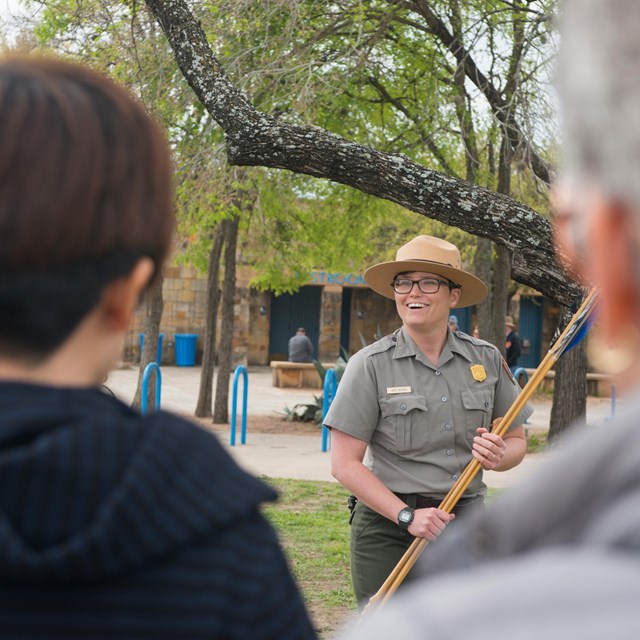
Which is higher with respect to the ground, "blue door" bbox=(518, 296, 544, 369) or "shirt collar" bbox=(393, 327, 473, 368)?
"blue door" bbox=(518, 296, 544, 369)

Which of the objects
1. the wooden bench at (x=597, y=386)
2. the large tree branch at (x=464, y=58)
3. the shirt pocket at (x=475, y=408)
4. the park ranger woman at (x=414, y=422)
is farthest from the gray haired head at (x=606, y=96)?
the wooden bench at (x=597, y=386)

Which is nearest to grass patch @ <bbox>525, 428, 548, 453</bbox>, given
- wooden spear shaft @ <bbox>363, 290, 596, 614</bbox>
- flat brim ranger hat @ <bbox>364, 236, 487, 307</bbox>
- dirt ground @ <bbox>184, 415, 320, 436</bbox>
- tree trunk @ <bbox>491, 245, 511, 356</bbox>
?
tree trunk @ <bbox>491, 245, 511, 356</bbox>

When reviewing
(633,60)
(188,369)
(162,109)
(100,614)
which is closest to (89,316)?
(100,614)

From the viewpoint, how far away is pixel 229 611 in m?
1.06

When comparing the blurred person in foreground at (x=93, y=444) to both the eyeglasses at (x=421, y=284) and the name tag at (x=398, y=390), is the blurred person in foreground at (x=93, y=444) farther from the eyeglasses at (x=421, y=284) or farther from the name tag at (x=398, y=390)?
the eyeglasses at (x=421, y=284)

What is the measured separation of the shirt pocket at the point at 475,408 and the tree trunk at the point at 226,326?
11.2 m

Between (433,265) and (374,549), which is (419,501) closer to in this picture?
(374,549)

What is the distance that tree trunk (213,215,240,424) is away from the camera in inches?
605

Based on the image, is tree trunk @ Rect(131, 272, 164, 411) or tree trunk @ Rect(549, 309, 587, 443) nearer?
tree trunk @ Rect(549, 309, 587, 443)

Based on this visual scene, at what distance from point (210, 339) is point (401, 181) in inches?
480

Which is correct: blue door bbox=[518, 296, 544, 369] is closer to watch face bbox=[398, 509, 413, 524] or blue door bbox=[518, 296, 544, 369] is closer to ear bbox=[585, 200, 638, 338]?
watch face bbox=[398, 509, 413, 524]

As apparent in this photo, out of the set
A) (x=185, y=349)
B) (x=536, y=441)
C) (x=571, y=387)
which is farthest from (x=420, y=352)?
(x=185, y=349)

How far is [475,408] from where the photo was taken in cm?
399

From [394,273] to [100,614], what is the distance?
3366 millimetres
